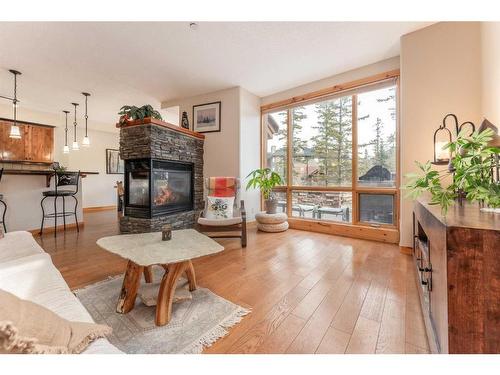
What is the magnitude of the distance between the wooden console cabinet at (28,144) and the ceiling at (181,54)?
0.92m

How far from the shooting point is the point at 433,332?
0.98m

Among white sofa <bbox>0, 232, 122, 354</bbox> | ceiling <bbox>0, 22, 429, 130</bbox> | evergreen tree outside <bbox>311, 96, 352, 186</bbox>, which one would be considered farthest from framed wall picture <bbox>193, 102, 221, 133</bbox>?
white sofa <bbox>0, 232, 122, 354</bbox>

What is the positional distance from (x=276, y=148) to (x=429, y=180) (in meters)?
3.35

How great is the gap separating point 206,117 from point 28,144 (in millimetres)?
4042

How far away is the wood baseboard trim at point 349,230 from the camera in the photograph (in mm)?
2846

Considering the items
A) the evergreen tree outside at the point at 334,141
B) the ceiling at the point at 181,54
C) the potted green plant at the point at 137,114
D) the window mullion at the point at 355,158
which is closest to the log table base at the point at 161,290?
the ceiling at the point at 181,54

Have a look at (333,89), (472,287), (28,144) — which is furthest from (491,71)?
(28,144)

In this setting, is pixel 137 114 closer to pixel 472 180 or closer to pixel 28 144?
pixel 28 144

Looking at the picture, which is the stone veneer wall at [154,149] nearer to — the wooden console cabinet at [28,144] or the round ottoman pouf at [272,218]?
the round ottoman pouf at [272,218]

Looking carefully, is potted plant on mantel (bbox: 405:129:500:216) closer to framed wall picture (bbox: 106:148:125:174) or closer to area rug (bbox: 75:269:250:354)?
area rug (bbox: 75:269:250:354)

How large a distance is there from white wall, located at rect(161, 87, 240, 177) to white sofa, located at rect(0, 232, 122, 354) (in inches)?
112

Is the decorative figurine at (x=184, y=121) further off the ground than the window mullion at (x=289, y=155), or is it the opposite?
the decorative figurine at (x=184, y=121)

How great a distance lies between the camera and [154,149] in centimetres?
312
